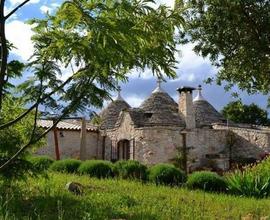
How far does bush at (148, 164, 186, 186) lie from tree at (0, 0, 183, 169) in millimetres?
8930

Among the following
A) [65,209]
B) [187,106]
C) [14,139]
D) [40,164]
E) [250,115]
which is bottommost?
→ [65,209]

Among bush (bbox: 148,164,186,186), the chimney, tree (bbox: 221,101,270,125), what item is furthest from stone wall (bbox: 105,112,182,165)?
tree (bbox: 221,101,270,125)

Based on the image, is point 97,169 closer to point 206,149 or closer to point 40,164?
point 40,164

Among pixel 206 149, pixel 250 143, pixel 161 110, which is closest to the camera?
pixel 161 110

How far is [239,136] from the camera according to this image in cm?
3225

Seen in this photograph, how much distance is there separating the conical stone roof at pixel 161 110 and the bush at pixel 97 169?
14.4 metres

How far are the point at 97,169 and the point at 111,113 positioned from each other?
1970 centimetres

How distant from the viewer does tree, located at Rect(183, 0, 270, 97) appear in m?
11.9

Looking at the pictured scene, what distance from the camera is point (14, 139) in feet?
29.5

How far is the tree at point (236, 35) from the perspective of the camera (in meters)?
11.9

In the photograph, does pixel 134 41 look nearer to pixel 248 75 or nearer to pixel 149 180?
pixel 248 75

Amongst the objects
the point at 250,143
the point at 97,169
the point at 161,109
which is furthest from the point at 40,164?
the point at 250,143

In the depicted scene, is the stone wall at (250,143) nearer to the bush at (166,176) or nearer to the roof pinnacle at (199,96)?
the roof pinnacle at (199,96)

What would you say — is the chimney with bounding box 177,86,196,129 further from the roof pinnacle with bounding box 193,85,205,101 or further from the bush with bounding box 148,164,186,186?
the bush with bounding box 148,164,186,186
